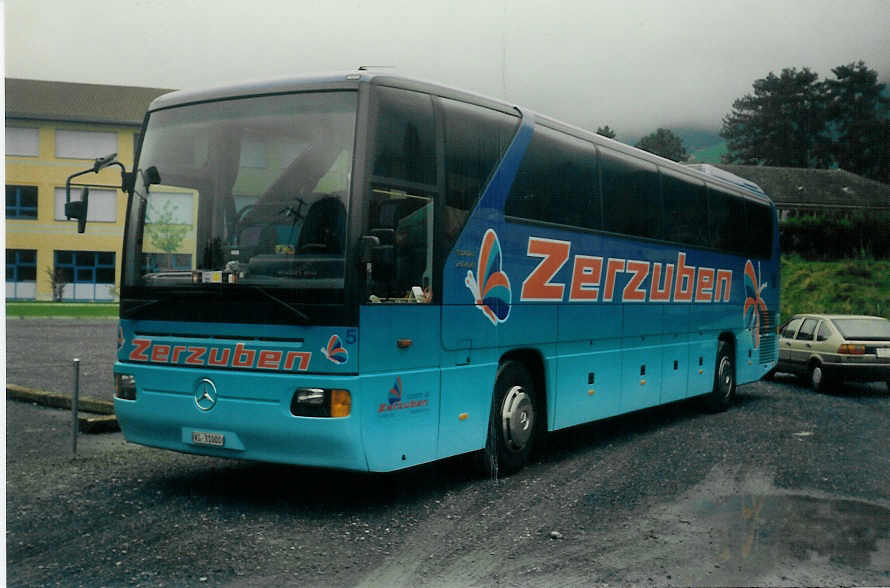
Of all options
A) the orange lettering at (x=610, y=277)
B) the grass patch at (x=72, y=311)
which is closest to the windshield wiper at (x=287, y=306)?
the orange lettering at (x=610, y=277)

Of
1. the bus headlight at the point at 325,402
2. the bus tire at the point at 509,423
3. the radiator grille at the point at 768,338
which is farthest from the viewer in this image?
the radiator grille at the point at 768,338

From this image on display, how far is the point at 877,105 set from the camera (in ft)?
29.6

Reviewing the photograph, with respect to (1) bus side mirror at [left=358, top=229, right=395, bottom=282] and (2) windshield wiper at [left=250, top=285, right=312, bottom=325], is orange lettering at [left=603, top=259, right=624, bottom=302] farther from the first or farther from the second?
(2) windshield wiper at [left=250, top=285, right=312, bottom=325]

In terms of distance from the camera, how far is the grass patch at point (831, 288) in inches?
903

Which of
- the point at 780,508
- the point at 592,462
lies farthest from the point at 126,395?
the point at 780,508

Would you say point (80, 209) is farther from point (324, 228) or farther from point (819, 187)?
point (819, 187)

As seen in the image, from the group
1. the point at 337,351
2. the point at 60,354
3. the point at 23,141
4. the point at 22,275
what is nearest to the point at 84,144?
the point at 22,275

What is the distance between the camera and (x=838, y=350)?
1653 centimetres

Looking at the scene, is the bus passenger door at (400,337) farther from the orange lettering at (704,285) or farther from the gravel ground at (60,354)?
the gravel ground at (60,354)

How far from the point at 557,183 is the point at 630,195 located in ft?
6.37

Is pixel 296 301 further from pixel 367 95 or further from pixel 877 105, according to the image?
pixel 877 105

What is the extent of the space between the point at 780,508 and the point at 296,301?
4.01 metres

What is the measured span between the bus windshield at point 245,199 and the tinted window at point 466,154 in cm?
109

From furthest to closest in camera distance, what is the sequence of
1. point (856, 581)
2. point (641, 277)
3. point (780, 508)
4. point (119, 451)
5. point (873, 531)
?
1. point (641, 277)
2. point (119, 451)
3. point (780, 508)
4. point (873, 531)
5. point (856, 581)
